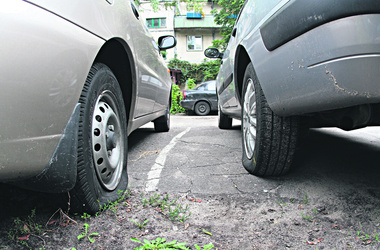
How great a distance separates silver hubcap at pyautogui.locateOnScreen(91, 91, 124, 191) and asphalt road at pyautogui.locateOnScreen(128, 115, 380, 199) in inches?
12.1

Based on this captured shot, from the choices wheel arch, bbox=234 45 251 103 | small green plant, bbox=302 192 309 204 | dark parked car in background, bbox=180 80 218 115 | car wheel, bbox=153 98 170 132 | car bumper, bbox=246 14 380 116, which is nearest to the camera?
car bumper, bbox=246 14 380 116

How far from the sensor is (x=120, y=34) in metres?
1.68

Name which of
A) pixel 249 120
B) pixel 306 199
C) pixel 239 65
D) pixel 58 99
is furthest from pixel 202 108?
pixel 58 99

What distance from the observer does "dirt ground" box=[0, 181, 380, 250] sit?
1194 millimetres

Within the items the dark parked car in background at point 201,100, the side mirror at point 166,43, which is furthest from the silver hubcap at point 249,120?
the dark parked car in background at point 201,100

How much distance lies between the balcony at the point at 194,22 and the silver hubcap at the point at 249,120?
1970 cm

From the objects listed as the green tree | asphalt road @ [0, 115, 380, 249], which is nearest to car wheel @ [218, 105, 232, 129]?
asphalt road @ [0, 115, 380, 249]

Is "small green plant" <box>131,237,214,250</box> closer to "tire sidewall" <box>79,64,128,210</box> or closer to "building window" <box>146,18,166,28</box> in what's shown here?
"tire sidewall" <box>79,64,128,210</box>

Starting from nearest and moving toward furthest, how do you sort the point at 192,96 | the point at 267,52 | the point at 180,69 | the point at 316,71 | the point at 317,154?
the point at 316,71 → the point at 267,52 → the point at 317,154 → the point at 192,96 → the point at 180,69

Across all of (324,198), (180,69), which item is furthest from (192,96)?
(324,198)

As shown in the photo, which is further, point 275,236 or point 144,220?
point 144,220

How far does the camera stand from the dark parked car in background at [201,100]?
11352 millimetres

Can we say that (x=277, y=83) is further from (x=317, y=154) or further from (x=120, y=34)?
(x=317, y=154)

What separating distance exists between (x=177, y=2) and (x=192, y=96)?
1231 centimetres
